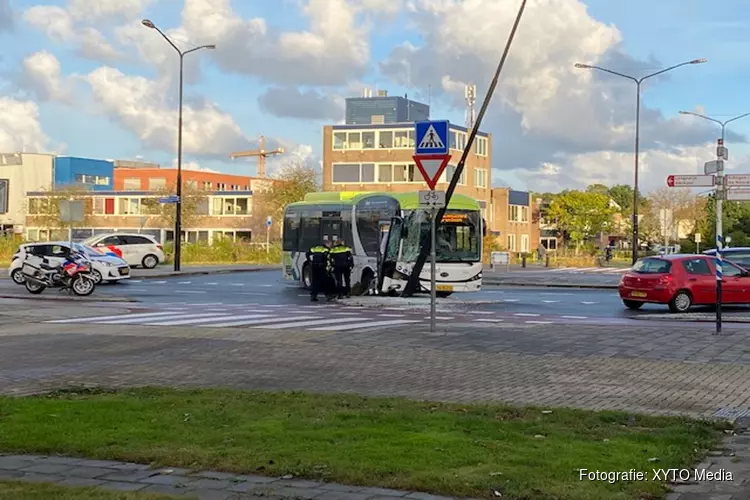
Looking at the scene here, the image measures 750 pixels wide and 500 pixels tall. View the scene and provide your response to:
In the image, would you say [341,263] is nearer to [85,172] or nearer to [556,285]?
[556,285]

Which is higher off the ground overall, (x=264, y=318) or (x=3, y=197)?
(x=3, y=197)

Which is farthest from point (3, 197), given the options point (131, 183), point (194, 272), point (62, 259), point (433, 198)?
point (433, 198)

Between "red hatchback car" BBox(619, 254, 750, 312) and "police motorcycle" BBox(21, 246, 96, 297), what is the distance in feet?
52.2

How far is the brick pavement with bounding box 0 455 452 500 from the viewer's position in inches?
230

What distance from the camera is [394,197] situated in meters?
27.8

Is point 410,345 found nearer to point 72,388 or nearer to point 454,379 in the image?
point 454,379

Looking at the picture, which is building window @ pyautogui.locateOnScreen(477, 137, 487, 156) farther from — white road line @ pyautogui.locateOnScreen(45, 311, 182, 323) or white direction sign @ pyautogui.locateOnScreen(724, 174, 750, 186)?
white direction sign @ pyautogui.locateOnScreen(724, 174, 750, 186)

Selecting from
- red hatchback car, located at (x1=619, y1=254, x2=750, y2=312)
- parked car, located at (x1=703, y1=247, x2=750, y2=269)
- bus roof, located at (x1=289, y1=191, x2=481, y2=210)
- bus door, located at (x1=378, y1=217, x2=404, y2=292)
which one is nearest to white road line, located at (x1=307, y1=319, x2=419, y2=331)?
bus door, located at (x1=378, y1=217, x2=404, y2=292)

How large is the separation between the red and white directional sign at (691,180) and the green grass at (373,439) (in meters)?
9.74

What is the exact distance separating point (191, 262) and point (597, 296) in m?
31.6

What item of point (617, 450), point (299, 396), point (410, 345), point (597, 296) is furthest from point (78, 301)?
point (617, 450)

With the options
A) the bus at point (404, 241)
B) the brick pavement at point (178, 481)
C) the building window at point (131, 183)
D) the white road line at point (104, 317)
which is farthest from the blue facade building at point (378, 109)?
the brick pavement at point (178, 481)

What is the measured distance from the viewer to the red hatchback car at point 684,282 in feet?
77.4

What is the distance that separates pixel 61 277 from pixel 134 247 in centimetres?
1745
